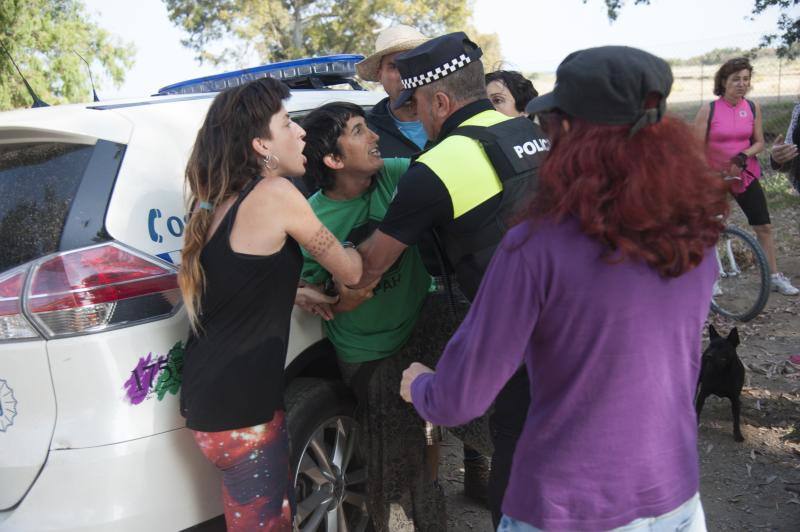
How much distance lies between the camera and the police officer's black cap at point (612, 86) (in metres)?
1.32

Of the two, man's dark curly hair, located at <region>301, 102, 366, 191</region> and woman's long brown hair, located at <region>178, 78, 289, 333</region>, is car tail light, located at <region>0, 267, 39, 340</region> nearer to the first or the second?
woman's long brown hair, located at <region>178, 78, 289, 333</region>

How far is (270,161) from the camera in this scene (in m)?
2.20

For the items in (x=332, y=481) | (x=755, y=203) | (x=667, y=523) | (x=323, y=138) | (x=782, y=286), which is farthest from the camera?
(x=782, y=286)

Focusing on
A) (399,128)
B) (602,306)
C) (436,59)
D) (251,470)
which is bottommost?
(251,470)

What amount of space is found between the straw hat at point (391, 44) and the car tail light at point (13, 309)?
278cm

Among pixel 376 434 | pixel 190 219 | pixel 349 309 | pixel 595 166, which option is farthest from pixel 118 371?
pixel 595 166

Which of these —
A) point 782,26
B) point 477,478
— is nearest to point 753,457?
point 477,478

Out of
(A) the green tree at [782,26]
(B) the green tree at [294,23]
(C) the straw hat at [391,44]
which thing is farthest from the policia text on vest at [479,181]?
(B) the green tree at [294,23]

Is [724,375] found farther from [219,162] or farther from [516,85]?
[219,162]

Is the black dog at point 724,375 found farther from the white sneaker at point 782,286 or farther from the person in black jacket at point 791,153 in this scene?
the white sneaker at point 782,286

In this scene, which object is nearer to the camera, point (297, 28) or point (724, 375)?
point (724, 375)

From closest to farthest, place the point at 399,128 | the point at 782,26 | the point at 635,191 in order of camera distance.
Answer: the point at 635,191, the point at 399,128, the point at 782,26

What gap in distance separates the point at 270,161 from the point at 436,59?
0.62 meters

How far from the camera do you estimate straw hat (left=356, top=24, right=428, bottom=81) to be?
4270 mm
